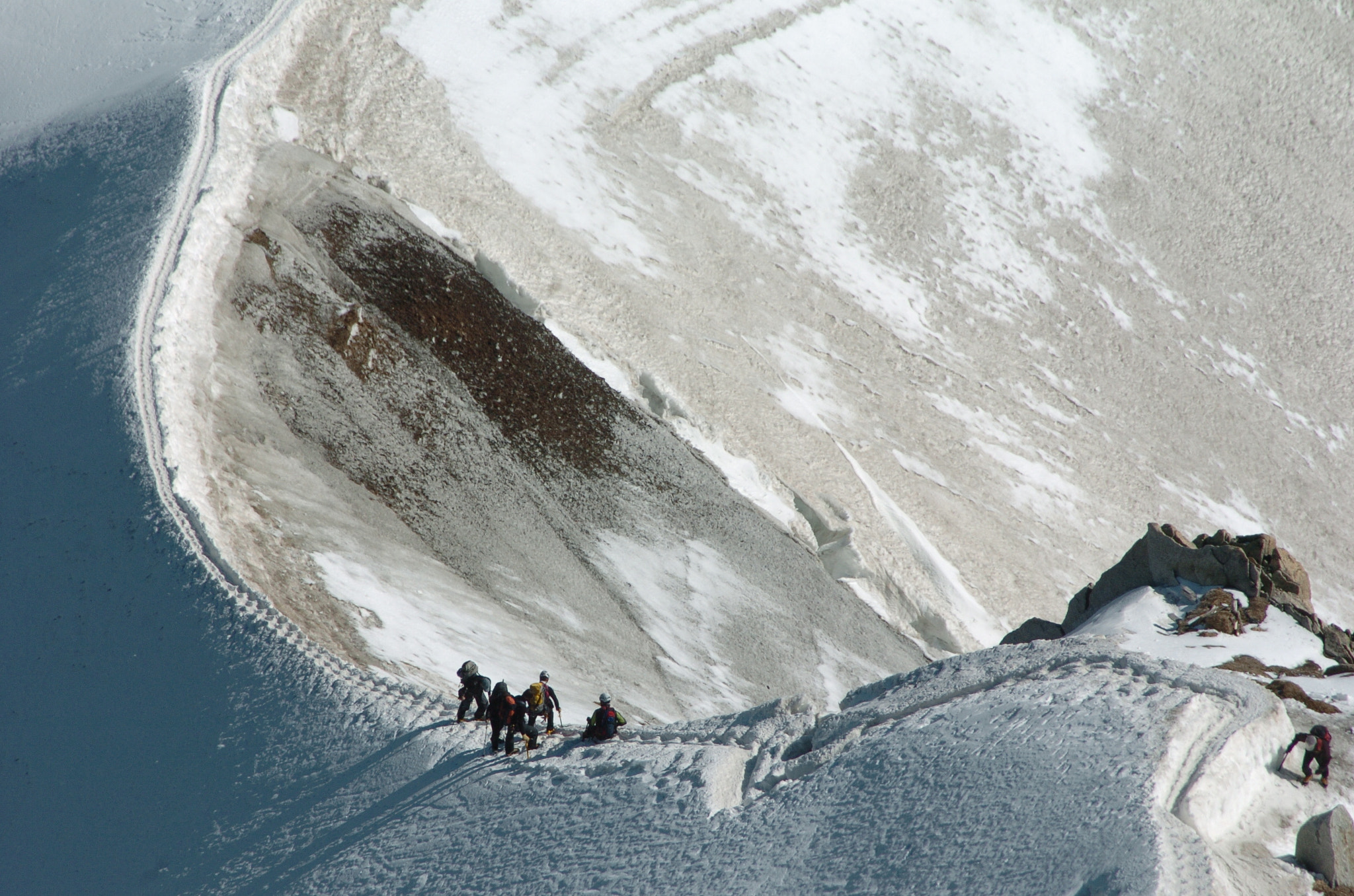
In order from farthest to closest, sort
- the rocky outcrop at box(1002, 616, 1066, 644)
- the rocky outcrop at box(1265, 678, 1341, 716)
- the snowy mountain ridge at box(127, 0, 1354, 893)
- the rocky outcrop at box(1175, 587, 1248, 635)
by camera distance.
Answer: the rocky outcrop at box(1002, 616, 1066, 644)
the rocky outcrop at box(1175, 587, 1248, 635)
the rocky outcrop at box(1265, 678, 1341, 716)
the snowy mountain ridge at box(127, 0, 1354, 893)

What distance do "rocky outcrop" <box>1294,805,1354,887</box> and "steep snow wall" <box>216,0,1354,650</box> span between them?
1015cm

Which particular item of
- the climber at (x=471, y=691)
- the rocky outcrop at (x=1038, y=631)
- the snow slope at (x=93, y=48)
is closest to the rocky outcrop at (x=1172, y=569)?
the rocky outcrop at (x=1038, y=631)

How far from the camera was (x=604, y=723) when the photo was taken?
8.98m

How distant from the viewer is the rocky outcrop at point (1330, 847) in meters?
7.03

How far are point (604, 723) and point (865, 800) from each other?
2.57 meters

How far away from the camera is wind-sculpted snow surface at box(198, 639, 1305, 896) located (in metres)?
6.84

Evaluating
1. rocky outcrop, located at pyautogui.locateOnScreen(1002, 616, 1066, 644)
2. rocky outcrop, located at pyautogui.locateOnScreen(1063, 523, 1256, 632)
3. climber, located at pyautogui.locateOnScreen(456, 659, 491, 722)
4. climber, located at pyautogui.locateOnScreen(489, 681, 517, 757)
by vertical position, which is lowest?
climber, located at pyautogui.locateOnScreen(456, 659, 491, 722)

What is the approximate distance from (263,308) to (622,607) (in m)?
7.61

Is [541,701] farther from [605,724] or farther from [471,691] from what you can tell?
[471,691]

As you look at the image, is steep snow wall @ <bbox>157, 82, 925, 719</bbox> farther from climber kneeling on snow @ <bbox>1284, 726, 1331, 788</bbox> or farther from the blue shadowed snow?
climber kneeling on snow @ <bbox>1284, 726, 1331, 788</bbox>

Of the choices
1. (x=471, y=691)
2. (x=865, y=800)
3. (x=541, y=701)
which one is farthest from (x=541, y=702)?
(x=865, y=800)

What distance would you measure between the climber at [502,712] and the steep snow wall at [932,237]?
31.6ft

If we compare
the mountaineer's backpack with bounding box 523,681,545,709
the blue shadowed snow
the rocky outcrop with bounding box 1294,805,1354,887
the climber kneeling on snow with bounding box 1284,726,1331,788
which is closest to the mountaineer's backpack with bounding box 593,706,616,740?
the mountaineer's backpack with bounding box 523,681,545,709

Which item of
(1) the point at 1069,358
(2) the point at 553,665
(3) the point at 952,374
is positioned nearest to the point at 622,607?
(2) the point at 553,665
